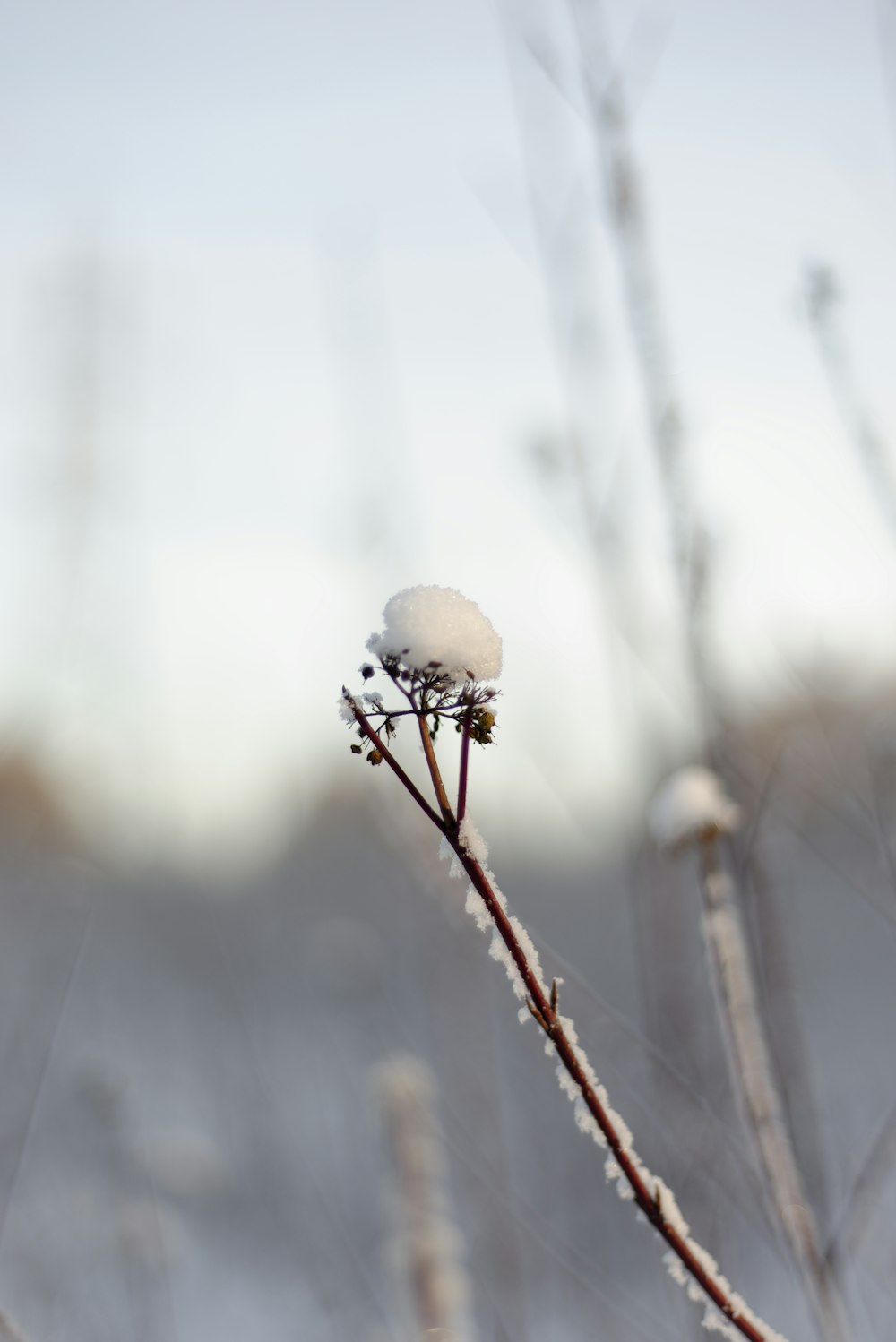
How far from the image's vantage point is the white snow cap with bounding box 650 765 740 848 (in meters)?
1.72

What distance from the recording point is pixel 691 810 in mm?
1763

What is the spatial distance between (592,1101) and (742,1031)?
2.35ft

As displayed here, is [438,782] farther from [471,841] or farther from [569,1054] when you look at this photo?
[569,1054]

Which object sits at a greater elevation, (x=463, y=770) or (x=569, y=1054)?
(x=463, y=770)

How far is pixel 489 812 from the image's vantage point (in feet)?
12.3

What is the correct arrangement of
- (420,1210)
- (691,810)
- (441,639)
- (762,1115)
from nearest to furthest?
(441,639) < (762,1115) < (691,810) < (420,1210)

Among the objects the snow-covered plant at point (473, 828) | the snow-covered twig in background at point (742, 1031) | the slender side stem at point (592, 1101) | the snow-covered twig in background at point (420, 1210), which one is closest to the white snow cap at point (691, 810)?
the snow-covered twig in background at point (742, 1031)

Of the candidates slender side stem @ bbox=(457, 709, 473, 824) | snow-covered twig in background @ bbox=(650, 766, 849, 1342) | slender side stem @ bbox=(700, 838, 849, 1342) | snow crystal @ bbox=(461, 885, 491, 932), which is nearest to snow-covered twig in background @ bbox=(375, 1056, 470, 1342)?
snow-covered twig in background @ bbox=(650, 766, 849, 1342)

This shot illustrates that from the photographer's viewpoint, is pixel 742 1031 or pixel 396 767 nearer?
pixel 396 767

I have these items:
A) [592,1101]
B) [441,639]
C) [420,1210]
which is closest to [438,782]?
[441,639]

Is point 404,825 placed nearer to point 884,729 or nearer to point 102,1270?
point 884,729

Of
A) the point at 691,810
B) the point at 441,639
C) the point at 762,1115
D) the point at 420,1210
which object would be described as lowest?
the point at 420,1210

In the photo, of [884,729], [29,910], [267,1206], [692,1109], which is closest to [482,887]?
[692,1109]

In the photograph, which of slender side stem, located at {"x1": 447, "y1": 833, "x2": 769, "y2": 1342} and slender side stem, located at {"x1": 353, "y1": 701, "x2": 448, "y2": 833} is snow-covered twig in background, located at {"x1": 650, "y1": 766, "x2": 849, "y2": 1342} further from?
slender side stem, located at {"x1": 353, "y1": 701, "x2": 448, "y2": 833}
